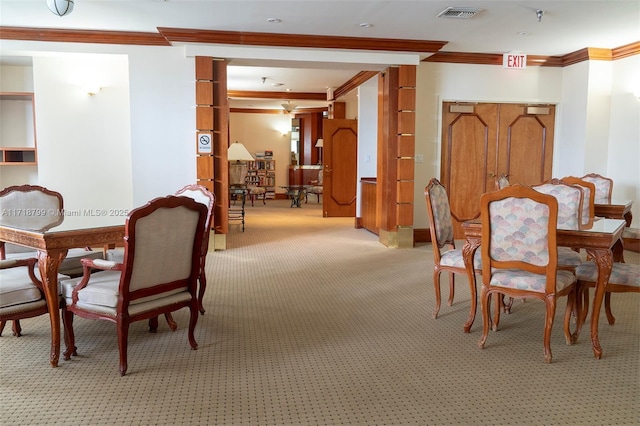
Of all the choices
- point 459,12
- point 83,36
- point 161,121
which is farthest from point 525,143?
point 83,36

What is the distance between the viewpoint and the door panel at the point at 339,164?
32.4 feet

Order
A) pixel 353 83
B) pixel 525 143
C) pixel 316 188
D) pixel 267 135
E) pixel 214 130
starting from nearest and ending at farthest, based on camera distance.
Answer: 1. pixel 214 130
2. pixel 525 143
3. pixel 353 83
4. pixel 316 188
5. pixel 267 135

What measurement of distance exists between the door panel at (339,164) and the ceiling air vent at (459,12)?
468 cm

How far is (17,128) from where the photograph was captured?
22.0ft

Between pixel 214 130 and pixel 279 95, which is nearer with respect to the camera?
pixel 214 130

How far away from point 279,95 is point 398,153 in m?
5.34

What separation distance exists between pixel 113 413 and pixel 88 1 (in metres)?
4.22

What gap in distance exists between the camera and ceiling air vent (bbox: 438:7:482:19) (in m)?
5.11

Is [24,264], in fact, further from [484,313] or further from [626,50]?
[626,50]

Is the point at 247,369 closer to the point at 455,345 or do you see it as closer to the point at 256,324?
the point at 256,324

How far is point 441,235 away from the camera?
4.00m

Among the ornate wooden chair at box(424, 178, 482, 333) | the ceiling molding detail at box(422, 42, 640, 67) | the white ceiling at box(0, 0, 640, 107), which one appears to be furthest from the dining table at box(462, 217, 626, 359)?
the ceiling molding detail at box(422, 42, 640, 67)

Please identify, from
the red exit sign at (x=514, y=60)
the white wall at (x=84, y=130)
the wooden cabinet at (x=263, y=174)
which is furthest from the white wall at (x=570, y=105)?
the wooden cabinet at (x=263, y=174)

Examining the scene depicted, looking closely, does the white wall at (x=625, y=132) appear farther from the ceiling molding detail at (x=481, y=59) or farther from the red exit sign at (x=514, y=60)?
the red exit sign at (x=514, y=60)
